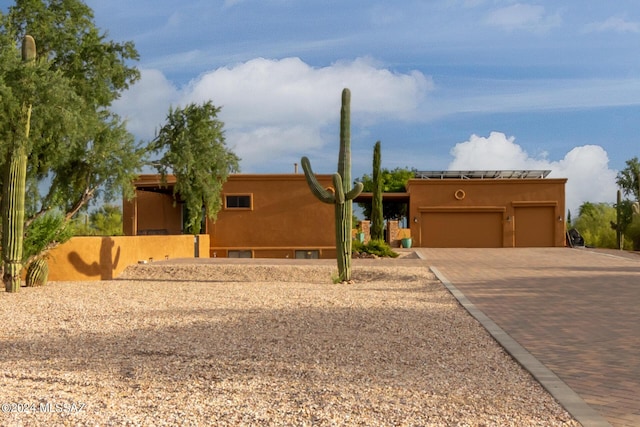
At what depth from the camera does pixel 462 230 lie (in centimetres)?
3675

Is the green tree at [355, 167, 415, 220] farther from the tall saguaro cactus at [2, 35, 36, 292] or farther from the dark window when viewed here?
the tall saguaro cactus at [2, 35, 36, 292]

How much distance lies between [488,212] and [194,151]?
20905 millimetres

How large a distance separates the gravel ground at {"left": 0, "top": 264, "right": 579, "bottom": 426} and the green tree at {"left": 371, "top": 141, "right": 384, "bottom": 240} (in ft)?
64.0

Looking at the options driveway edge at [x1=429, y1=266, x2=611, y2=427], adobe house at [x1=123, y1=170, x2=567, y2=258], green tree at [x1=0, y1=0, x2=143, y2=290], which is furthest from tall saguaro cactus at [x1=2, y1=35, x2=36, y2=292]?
adobe house at [x1=123, y1=170, x2=567, y2=258]

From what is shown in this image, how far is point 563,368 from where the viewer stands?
6898 mm

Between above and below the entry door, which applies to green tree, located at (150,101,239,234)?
above

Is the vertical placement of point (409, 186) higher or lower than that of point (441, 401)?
higher

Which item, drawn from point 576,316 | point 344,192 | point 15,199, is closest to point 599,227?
point 344,192

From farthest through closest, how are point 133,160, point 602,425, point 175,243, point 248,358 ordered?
point 175,243, point 133,160, point 248,358, point 602,425

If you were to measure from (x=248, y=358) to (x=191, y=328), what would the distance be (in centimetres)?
238

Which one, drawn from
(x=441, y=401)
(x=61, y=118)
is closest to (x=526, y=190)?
(x=61, y=118)

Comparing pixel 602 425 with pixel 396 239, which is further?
pixel 396 239

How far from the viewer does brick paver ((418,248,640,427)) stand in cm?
619

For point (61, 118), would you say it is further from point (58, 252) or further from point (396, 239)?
point (396, 239)
